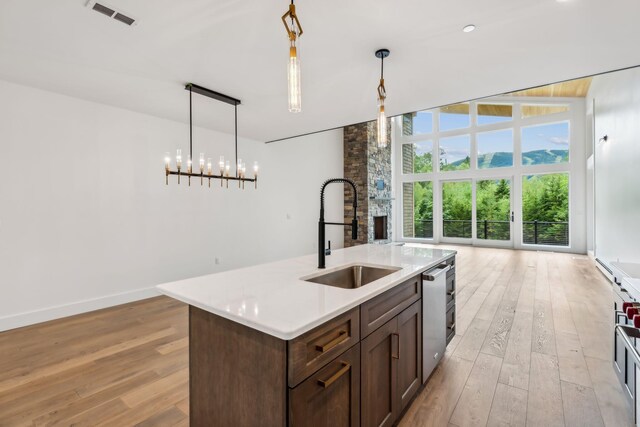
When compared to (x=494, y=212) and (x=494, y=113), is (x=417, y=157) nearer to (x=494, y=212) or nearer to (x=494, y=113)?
(x=494, y=113)

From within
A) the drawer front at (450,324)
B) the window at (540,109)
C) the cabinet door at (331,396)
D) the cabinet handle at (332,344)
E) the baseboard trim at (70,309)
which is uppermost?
the window at (540,109)

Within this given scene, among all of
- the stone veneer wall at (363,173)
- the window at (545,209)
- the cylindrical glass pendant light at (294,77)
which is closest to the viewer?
the cylindrical glass pendant light at (294,77)

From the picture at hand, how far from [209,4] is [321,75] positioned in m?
1.30

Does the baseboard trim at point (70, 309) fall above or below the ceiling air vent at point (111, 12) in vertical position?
below

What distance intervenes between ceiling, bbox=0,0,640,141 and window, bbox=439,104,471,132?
6.19 metres

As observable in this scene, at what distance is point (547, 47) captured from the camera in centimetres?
245

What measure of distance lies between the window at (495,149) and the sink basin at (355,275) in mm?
8231

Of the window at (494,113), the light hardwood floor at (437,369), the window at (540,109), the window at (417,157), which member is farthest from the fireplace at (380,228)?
the window at (540,109)

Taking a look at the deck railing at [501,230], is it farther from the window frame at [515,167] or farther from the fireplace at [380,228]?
the fireplace at [380,228]

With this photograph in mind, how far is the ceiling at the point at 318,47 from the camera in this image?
6.55 feet

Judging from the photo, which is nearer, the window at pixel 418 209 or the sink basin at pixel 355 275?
the sink basin at pixel 355 275

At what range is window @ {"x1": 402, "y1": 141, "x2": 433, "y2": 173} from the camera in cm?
966

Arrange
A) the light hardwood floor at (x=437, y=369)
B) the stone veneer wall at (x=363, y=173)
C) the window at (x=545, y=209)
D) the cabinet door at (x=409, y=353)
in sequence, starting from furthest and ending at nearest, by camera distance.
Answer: the stone veneer wall at (x=363, y=173), the window at (x=545, y=209), the light hardwood floor at (x=437, y=369), the cabinet door at (x=409, y=353)

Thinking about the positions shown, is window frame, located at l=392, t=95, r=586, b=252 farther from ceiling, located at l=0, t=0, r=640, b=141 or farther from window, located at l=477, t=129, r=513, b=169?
ceiling, located at l=0, t=0, r=640, b=141
